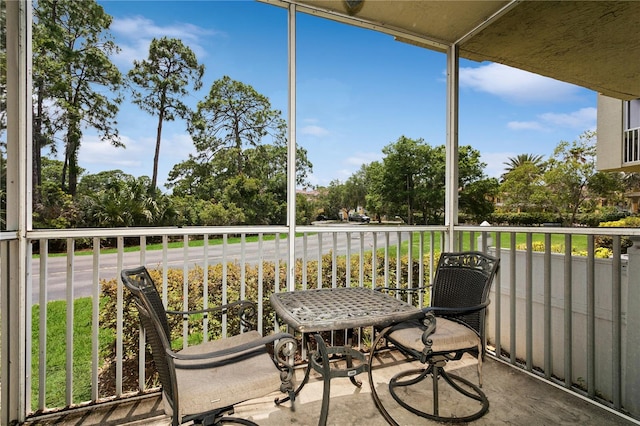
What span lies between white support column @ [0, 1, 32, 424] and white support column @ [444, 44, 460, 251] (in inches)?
130

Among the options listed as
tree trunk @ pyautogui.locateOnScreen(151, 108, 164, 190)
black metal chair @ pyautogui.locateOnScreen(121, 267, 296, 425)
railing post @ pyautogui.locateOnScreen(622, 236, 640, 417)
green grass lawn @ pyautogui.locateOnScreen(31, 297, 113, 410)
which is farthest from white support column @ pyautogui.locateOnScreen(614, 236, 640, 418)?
green grass lawn @ pyautogui.locateOnScreen(31, 297, 113, 410)

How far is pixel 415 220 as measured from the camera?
3.19 m

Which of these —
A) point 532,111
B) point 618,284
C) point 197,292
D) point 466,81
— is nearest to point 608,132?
point 532,111

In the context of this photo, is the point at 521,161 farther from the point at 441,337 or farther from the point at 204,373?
the point at 204,373

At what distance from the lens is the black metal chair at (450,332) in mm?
1899

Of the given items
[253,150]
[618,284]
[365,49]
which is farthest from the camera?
[365,49]

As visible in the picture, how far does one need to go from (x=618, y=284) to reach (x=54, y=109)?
3.80 meters

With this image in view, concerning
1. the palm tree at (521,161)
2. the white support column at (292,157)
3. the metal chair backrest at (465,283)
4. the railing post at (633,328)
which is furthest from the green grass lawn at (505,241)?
the white support column at (292,157)

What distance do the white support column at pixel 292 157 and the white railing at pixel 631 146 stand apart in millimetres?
2154

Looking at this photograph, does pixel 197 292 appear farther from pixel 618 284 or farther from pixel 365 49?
pixel 618 284

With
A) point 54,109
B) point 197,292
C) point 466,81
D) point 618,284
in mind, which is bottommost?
point 197,292

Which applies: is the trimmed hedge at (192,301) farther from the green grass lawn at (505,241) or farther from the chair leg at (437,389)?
the chair leg at (437,389)

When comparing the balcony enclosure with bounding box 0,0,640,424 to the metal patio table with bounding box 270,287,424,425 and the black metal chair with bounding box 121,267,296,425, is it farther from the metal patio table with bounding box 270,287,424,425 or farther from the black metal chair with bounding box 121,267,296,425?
the black metal chair with bounding box 121,267,296,425

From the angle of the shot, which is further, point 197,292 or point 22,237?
point 197,292
